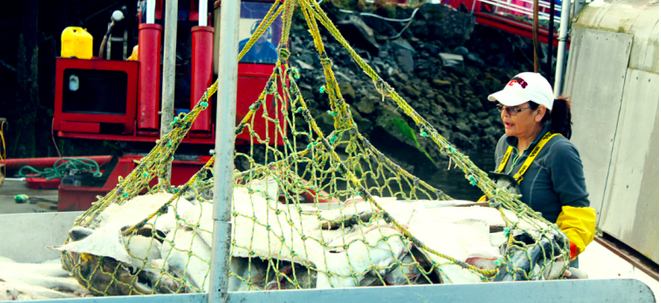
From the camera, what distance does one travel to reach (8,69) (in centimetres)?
971

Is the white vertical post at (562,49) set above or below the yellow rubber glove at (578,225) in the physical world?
above

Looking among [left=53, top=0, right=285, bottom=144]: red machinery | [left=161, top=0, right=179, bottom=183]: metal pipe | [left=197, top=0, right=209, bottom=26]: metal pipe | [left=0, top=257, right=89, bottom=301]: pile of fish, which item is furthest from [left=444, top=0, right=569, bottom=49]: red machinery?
[left=0, top=257, right=89, bottom=301]: pile of fish

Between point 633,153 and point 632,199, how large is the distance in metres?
0.31

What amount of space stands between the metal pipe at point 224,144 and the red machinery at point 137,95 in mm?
3176

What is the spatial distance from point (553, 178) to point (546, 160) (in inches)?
3.3

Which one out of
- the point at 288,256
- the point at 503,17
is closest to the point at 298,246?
the point at 288,256

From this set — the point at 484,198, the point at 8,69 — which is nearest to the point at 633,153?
the point at 484,198

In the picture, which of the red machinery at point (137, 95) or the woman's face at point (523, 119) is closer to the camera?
the woman's face at point (523, 119)

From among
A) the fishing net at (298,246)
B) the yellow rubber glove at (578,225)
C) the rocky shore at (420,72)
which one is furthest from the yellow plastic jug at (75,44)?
the rocky shore at (420,72)

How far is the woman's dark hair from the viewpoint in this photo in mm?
2412

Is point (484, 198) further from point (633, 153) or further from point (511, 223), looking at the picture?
point (633, 153)

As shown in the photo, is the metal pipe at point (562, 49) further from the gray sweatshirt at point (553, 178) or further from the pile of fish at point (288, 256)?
the pile of fish at point (288, 256)

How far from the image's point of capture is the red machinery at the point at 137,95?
4680mm

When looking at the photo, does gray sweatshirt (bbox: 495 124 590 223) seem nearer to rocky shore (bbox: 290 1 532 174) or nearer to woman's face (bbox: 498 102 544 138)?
woman's face (bbox: 498 102 544 138)
